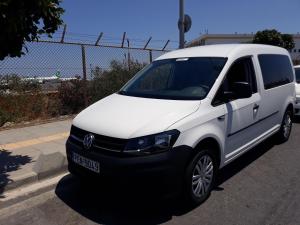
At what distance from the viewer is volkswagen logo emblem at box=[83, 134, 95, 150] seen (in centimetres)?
431

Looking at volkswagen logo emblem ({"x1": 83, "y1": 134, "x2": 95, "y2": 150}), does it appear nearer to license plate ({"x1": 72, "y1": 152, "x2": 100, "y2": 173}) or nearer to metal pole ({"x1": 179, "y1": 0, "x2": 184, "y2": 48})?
license plate ({"x1": 72, "y1": 152, "x2": 100, "y2": 173})

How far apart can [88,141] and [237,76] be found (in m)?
2.47

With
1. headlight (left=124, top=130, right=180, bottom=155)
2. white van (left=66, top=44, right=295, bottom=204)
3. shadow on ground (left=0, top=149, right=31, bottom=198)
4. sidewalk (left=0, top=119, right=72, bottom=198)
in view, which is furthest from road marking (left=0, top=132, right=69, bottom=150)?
headlight (left=124, top=130, right=180, bottom=155)

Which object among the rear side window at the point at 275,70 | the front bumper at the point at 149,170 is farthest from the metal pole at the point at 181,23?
the front bumper at the point at 149,170

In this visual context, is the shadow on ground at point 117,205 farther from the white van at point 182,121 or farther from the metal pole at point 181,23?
the metal pole at point 181,23

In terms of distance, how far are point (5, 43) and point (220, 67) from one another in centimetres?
297

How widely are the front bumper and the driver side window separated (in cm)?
111

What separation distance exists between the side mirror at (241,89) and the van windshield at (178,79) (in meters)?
0.30

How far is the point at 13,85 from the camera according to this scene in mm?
9398

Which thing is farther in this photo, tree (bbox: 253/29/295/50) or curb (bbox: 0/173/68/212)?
tree (bbox: 253/29/295/50)

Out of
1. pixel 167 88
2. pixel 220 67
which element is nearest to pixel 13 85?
pixel 167 88

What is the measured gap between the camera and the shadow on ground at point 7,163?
17.4 feet

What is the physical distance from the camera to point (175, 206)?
4.53m

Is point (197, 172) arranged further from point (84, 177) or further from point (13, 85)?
point (13, 85)
